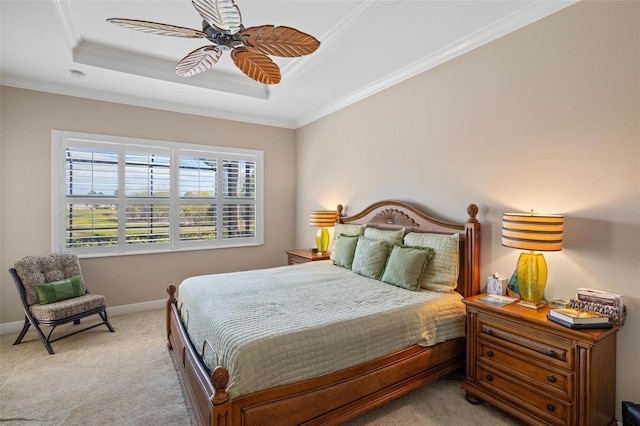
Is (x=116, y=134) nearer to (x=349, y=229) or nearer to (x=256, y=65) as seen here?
(x=256, y=65)

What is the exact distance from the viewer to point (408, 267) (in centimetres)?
271

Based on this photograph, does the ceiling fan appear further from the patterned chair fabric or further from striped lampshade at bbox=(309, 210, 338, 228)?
the patterned chair fabric

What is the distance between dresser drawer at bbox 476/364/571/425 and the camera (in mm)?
1818

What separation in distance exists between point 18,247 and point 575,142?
5365 millimetres

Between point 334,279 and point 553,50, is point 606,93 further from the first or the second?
point 334,279

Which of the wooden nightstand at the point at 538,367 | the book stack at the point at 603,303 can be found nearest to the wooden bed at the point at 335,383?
the wooden nightstand at the point at 538,367

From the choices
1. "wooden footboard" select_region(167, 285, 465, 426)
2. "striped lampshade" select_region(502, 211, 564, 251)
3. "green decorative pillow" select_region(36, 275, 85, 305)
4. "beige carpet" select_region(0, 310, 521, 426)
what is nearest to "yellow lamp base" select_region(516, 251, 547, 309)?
"striped lampshade" select_region(502, 211, 564, 251)

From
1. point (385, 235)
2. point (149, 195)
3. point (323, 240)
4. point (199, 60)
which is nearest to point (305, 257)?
point (323, 240)

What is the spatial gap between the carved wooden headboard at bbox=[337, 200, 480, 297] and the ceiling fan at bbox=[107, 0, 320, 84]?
1.85 m

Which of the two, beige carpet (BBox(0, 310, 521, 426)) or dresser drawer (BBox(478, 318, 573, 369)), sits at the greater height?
dresser drawer (BBox(478, 318, 573, 369))

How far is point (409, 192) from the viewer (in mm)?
3389

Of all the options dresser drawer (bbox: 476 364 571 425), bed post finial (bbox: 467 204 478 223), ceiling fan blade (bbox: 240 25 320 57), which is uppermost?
ceiling fan blade (bbox: 240 25 320 57)

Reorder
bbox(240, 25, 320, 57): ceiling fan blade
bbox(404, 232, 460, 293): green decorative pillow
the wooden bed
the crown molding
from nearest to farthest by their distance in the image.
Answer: the wooden bed, bbox(240, 25, 320, 57): ceiling fan blade, the crown molding, bbox(404, 232, 460, 293): green decorative pillow

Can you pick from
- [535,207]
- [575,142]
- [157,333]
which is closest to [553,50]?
[575,142]
